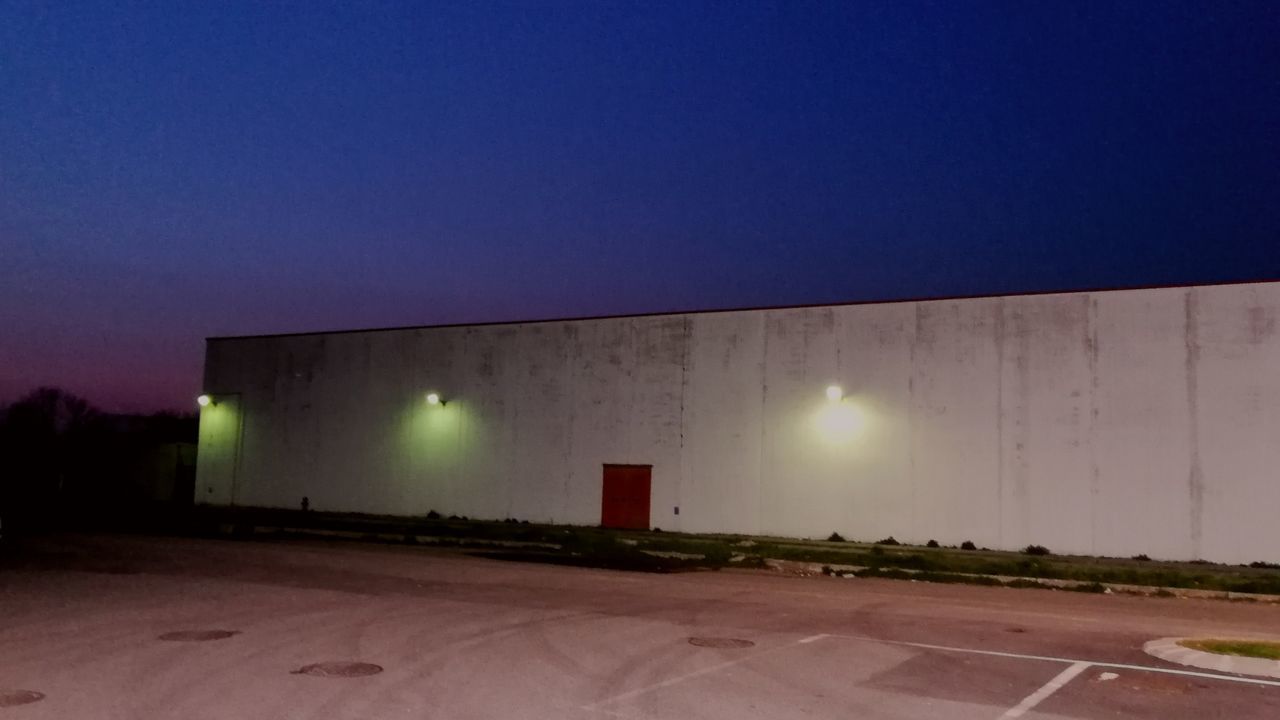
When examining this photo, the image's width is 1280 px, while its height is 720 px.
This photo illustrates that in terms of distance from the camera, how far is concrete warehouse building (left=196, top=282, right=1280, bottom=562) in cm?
2345

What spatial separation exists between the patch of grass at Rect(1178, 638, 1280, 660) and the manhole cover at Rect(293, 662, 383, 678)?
884cm

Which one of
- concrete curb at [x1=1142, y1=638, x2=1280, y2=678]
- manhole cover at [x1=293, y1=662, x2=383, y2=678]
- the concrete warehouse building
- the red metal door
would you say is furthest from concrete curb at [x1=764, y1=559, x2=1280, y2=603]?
manhole cover at [x1=293, y1=662, x2=383, y2=678]

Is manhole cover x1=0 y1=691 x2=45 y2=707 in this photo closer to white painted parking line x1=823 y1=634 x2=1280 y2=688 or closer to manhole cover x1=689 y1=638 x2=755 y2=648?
manhole cover x1=689 y1=638 x2=755 y2=648

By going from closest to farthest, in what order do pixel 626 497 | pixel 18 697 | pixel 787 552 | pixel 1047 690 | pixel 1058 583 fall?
pixel 18 697, pixel 1047 690, pixel 1058 583, pixel 787 552, pixel 626 497

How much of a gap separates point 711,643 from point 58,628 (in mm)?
7247

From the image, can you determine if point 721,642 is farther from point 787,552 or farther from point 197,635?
point 787,552

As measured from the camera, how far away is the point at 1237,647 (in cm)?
1130

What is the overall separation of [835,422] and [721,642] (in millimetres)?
16909

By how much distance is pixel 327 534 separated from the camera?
2856 centimetres

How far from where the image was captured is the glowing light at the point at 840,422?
27.2m

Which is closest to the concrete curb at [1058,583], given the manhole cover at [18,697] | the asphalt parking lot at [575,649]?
the asphalt parking lot at [575,649]

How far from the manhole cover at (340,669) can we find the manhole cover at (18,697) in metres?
1.97

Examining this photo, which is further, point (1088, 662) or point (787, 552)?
point (787, 552)

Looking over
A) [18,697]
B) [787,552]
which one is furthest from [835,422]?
[18,697]
